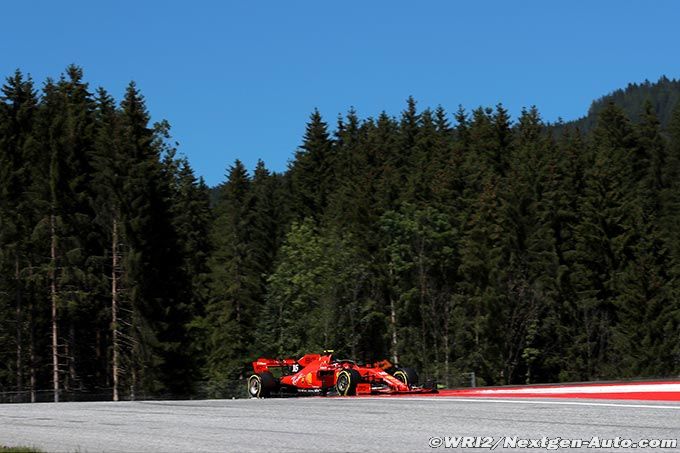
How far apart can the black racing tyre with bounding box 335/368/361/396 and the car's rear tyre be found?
8.93 ft

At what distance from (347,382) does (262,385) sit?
11.2ft

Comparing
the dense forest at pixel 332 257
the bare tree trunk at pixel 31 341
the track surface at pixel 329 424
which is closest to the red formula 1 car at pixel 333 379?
the track surface at pixel 329 424

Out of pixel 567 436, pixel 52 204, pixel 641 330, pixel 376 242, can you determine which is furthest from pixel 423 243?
pixel 567 436

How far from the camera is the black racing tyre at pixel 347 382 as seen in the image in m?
25.4

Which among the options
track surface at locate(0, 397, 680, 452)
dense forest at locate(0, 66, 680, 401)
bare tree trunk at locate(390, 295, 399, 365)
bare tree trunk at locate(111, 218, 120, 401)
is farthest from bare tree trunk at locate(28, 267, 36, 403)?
track surface at locate(0, 397, 680, 452)

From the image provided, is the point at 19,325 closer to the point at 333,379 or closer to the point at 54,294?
the point at 54,294

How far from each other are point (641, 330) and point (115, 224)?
3633 cm

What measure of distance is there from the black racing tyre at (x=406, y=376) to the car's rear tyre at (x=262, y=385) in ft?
12.5

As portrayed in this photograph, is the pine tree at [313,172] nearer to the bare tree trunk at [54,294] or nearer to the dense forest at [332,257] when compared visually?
the dense forest at [332,257]

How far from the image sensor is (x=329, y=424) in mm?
15156

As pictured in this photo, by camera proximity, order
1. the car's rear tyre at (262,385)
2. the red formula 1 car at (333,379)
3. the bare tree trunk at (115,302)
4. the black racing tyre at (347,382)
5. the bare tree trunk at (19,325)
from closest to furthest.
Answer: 1. the red formula 1 car at (333,379)
2. the black racing tyre at (347,382)
3. the car's rear tyre at (262,385)
4. the bare tree trunk at (115,302)
5. the bare tree trunk at (19,325)

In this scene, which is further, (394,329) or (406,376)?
(394,329)

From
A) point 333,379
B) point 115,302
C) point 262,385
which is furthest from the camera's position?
point 115,302

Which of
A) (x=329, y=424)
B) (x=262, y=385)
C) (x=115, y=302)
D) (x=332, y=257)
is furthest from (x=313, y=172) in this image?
(x=329, y=424)
